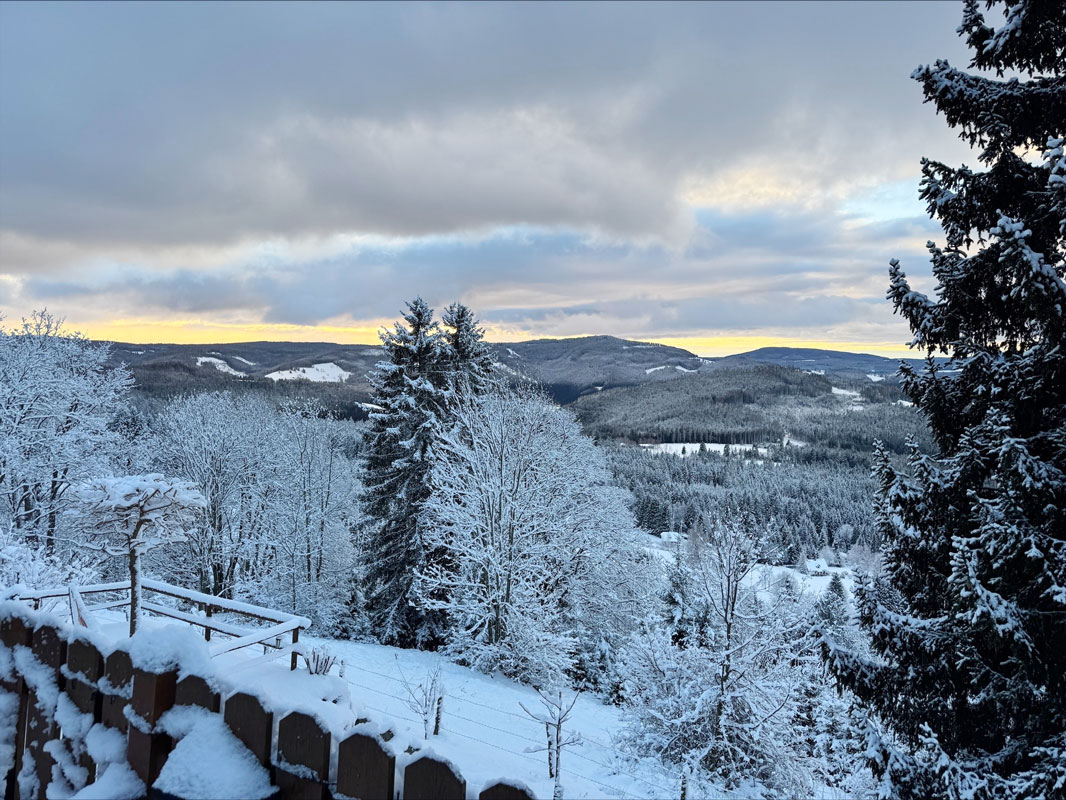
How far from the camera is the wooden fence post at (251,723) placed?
4.25 feet

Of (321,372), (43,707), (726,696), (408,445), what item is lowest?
(726,696)

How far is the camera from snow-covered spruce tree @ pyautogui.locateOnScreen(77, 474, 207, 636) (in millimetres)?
7305

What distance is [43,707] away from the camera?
1.67 metres

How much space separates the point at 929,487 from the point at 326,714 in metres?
5.41

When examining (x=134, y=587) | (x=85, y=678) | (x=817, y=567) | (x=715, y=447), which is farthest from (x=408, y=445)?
(x=715, y=447)

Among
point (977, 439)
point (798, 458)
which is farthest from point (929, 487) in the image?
point (798, 458)

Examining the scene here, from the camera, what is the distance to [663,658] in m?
→ 11.1

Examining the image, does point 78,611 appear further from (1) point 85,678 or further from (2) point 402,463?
(2) point 402,463

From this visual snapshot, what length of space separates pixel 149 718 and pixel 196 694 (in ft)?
0.43

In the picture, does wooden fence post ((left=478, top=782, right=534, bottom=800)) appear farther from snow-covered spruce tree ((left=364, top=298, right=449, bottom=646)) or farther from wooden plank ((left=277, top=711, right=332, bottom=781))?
snow-covered spruce tree ((left=364, top=298, right=449, bottom=646))

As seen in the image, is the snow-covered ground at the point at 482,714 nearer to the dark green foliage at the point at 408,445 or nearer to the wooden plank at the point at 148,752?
the dark green foliage at the point at 408,445

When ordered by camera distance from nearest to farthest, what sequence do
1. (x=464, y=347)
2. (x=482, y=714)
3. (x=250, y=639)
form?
(x=250, y=639) → (x=482, y=714) → (x=464, y=347)

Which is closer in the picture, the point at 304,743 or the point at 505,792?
the point at 505,792

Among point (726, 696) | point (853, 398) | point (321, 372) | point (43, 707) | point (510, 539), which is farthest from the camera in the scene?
point (853, 398)
